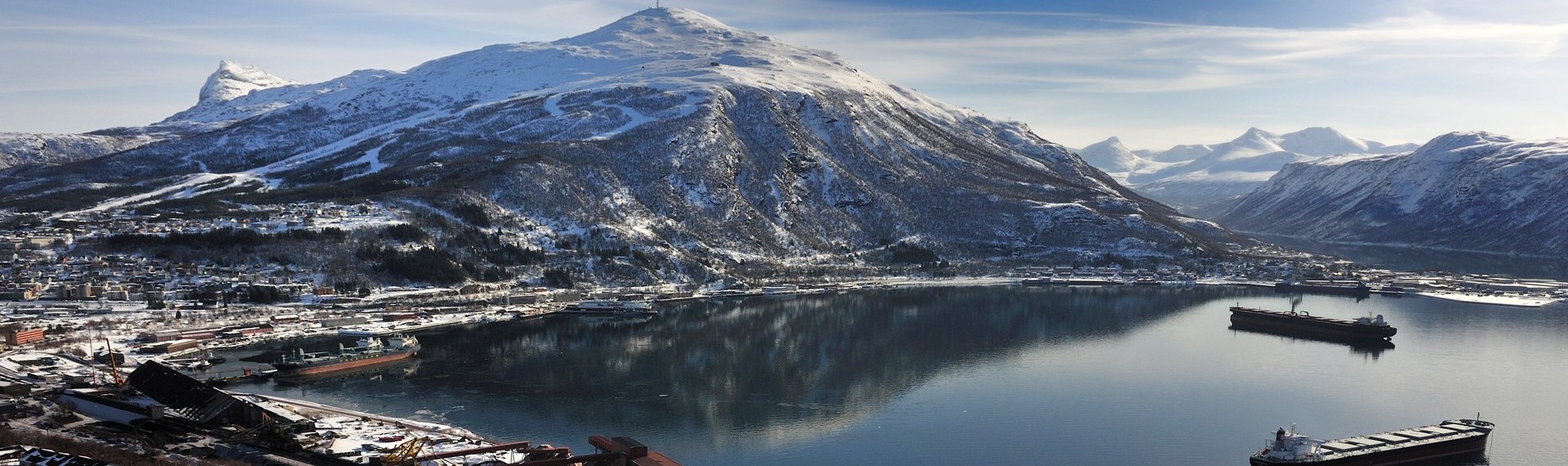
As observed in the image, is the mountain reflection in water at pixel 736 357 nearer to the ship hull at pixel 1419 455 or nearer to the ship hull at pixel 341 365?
the ship hull at pixel 341 365

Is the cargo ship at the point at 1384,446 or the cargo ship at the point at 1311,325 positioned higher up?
the cargo ship at the point at 1311,325

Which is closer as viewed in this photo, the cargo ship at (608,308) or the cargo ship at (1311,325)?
the cargo ship at (1311,325)

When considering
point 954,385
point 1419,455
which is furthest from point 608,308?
point 1419,455

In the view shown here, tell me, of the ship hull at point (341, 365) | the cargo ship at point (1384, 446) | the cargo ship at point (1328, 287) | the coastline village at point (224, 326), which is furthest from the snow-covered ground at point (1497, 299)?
the ship hull at point (341, 365)

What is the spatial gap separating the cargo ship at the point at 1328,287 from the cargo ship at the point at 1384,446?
349 feet

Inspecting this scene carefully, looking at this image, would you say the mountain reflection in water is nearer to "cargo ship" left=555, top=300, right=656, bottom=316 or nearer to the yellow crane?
"cargo ship" left=555, top=300, right=656, bottom=316

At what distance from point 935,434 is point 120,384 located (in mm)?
50443

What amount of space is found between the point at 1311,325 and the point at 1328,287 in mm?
54239

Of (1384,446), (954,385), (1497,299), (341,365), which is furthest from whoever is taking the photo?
(1497,299)

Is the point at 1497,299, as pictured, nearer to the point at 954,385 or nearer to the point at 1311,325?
the point at 1311,325

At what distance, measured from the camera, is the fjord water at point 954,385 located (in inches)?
2685

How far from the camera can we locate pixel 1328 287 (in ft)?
573

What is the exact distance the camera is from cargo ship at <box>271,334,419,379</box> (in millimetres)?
83062

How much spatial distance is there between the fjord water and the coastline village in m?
6.81
